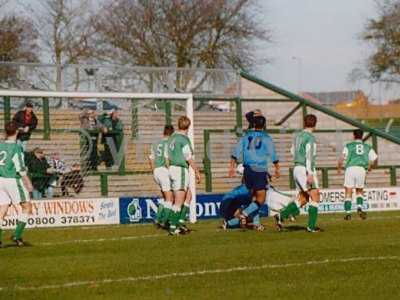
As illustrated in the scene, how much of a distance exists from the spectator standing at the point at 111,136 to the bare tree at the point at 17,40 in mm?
18515

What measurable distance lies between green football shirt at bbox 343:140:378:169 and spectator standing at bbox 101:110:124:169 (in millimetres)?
5658

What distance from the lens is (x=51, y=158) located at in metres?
26.5

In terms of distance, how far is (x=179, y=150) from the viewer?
20938 mm

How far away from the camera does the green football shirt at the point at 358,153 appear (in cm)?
2555

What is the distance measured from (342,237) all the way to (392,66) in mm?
39874

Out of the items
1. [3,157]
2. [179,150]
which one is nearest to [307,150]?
[179,150]

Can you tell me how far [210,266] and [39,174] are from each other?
12.5m

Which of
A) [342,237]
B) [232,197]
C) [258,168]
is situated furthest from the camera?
[232,197]

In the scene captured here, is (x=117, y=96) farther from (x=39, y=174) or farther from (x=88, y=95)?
(x=39, y=174)

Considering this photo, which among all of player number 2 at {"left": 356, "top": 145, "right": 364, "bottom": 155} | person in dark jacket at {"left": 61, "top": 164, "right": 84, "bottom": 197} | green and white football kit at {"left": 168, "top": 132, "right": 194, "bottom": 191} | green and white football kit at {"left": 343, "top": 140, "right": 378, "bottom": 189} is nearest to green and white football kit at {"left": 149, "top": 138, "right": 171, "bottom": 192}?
green and white football kit at {"left": 168, "top": 132, "right": 194, "bottom": 191}

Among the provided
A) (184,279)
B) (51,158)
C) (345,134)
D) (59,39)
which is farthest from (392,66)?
(184,279)

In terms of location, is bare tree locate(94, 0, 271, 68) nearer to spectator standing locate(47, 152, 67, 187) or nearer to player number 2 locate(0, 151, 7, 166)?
spectator standing locate(47, 152, 67, 187)

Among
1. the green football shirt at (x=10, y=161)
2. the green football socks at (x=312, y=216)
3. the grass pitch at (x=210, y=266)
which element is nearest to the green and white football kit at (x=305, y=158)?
the green football socks at (x=312, y=216)

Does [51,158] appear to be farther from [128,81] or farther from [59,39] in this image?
[59,39]
